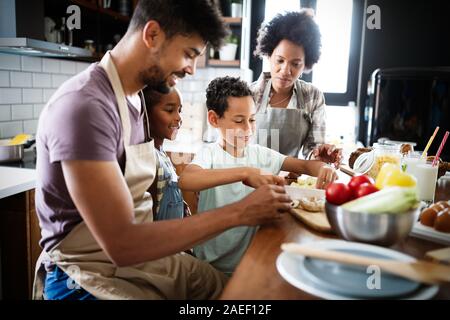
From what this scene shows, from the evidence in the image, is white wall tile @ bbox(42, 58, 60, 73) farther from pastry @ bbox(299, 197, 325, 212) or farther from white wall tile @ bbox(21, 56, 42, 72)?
pastry @ bbox(299, 197, 325, 212)

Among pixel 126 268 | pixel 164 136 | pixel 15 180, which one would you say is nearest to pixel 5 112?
pixel 15 180

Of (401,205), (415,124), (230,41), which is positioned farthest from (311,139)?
(401,205)

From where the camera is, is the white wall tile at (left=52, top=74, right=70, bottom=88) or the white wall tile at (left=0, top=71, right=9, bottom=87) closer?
the white wall tile at (left=0, top=71, right=9, bottom=87)

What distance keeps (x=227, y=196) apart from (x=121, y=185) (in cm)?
79

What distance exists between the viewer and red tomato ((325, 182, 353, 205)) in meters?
0.92

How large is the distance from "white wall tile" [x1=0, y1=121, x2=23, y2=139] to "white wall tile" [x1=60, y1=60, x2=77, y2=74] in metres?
0.56

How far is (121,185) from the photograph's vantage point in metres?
0.94

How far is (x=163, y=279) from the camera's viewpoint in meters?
1.15

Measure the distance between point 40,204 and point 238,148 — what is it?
89 cm

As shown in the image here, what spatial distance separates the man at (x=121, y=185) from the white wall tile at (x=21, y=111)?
158 centimetres

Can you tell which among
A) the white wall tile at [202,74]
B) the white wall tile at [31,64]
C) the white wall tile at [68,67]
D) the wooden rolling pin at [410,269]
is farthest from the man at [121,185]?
the white wall tile at [202,74]

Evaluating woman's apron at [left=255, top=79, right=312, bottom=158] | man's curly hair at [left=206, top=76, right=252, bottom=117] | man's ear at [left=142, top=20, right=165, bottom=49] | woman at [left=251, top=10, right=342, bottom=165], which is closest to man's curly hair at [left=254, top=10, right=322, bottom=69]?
woman at [left=251, top=10, right=342, bottom=165]

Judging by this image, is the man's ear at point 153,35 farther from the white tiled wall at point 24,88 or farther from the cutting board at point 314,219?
the white tiled wall at point 24,88
